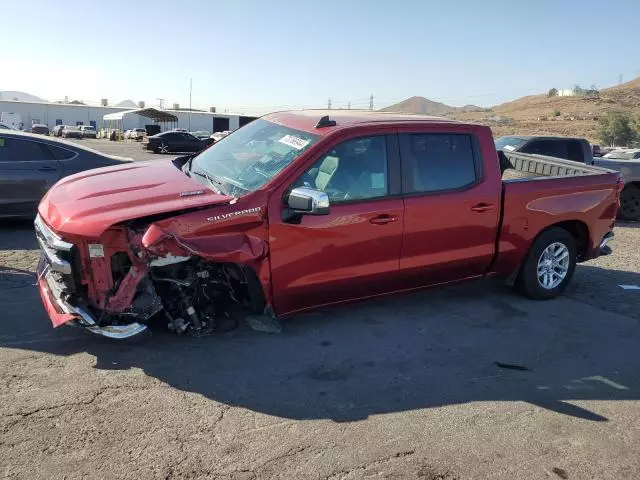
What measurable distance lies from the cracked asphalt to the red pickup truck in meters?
0.34

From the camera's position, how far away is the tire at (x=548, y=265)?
19.3 feet

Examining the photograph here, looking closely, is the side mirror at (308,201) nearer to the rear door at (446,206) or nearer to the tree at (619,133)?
the rear door at (446,206)

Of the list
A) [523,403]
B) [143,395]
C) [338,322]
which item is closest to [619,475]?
[523,403]

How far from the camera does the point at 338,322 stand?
16.8 ft

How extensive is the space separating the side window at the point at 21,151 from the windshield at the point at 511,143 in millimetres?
8753

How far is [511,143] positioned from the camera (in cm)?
1237

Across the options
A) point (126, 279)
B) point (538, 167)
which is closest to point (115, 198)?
point (126, 279)

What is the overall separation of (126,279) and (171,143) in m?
33.6

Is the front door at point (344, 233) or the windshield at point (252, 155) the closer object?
the front door at point (344, 233)

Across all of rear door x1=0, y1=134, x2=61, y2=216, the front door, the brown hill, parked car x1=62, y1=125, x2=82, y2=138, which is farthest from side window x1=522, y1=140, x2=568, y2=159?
parked car x1=62, y1=125, x2=82, y2=138

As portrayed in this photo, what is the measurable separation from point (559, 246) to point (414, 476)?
12.6 ft

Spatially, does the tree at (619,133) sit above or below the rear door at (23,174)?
above

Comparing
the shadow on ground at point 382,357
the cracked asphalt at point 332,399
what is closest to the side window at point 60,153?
the cracked asphalt at point 332,399

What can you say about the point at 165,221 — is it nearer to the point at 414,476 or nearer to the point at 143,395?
the point at 143,395
